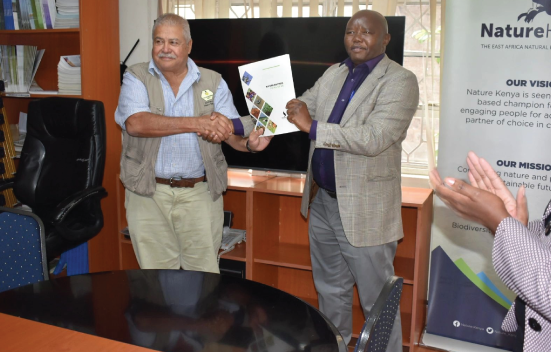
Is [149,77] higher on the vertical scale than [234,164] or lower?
higher

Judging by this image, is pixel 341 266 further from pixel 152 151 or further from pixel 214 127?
pixel 152 151

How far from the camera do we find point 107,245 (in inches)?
148

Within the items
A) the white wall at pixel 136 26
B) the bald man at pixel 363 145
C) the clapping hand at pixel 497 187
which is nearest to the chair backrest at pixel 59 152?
the white wall at pixel 136 26

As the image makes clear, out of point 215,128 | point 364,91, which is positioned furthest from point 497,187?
point 215,128

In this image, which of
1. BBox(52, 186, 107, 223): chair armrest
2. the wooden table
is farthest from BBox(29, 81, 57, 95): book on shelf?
the wooden table

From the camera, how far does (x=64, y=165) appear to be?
3.14m

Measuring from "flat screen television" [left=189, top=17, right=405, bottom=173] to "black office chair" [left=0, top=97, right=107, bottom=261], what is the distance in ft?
2.62

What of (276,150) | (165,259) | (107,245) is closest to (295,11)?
(276,150)

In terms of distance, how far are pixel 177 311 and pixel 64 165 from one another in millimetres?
1930

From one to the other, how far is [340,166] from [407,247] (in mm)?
1050

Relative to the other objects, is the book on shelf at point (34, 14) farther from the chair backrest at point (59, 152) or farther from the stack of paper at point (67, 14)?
the chair backrest at point (59, 152)

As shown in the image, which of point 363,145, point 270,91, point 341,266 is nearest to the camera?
point 363,145

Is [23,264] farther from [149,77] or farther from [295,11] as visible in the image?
[295,11]

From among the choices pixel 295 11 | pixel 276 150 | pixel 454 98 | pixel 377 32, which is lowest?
pixel 276 150
